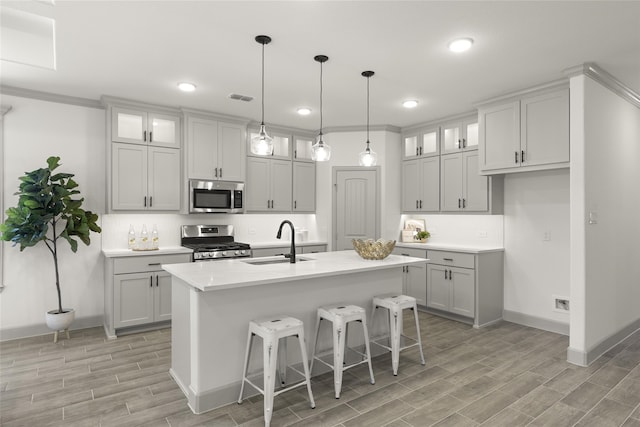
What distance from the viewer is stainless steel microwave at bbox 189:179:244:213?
4.89m

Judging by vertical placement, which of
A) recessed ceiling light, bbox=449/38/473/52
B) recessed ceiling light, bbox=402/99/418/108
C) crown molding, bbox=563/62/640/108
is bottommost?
crown molding, bbox=563/62/640/108

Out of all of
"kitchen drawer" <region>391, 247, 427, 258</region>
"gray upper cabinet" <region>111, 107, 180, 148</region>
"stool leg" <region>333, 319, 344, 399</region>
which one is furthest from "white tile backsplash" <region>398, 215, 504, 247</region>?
"gray upper cabinet" <region>111, 107, 180, 148</region>

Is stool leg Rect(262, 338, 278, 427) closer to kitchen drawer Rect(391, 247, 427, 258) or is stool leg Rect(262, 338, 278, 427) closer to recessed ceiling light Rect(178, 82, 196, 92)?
recessed ceiling light Rect(178, 82, 196, 92)

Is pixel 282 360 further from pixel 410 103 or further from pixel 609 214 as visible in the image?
pixel 609 214

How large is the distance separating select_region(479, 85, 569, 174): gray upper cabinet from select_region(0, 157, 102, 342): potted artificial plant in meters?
4.53

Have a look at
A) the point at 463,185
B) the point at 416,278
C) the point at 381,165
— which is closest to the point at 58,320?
the point at 416,278

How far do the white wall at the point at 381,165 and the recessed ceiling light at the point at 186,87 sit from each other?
2399 millimetres

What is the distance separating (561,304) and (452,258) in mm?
1280

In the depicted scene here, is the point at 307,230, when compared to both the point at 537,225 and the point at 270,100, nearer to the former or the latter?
the point at 270,100

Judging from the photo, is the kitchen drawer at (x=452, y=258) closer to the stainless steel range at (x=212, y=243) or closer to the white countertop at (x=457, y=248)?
the white countertop at (x=457, y=248)

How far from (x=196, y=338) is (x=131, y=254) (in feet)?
→ 6.81

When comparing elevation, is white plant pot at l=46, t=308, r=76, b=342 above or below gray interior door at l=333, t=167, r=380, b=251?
below

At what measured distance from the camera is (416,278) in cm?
530

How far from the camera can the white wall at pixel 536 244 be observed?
437cm
